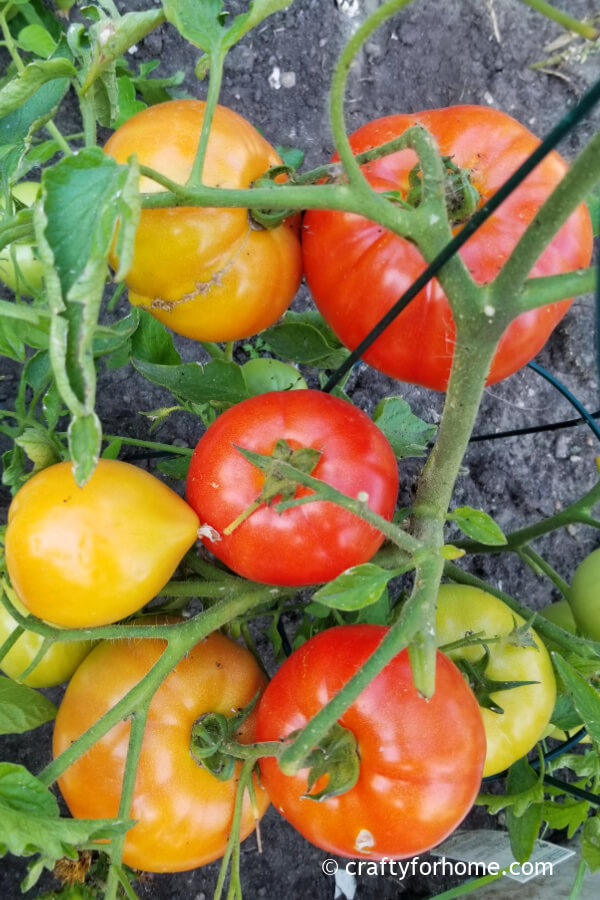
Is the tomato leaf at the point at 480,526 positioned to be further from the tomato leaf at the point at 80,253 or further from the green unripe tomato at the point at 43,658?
the green unripe tomato at the point at 43,658

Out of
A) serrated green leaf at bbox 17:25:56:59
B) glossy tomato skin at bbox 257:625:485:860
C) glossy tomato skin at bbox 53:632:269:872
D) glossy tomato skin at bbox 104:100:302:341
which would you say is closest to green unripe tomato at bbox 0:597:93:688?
glossy tomato skin at bbox 53:632:269:872

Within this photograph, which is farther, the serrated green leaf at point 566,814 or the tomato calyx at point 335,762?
the serrated green leaf at point 566,814

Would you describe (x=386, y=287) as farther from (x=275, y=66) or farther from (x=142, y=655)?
(x=275, y=66)

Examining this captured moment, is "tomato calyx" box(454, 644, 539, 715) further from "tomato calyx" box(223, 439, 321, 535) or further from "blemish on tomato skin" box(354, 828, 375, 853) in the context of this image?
"tomato calyx" box(223, 439, 321, 535)

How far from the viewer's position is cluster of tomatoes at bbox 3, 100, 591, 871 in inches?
24.7

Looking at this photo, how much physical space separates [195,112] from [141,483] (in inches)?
13.6

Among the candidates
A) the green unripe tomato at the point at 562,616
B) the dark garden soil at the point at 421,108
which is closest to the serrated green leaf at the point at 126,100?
the dark garden soil at the point at 421,108

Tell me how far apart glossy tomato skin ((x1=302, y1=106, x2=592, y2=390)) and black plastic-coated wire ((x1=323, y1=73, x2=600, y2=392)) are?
22 mm

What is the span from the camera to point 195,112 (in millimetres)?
651

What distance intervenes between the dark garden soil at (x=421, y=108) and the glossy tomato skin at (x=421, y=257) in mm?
585

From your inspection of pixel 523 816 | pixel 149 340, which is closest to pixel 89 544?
pixel 149 340

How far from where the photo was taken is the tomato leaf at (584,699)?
27.5 inches

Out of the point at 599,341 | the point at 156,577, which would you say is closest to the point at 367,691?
the point at 156,577

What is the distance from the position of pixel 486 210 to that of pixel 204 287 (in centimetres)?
27
